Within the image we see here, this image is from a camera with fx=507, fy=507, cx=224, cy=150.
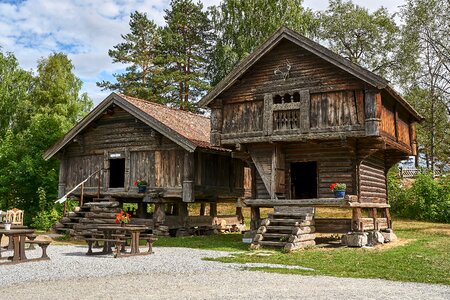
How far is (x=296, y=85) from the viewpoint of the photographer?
18656 millimetres

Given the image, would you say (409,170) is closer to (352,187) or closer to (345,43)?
(345,43)

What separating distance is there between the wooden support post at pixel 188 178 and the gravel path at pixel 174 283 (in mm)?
8324

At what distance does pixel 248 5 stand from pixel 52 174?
20200mm

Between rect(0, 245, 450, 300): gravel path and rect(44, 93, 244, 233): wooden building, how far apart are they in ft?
29.5

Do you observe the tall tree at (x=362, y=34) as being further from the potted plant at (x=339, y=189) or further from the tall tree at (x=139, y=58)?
the potted plant at (x=339, y=189)

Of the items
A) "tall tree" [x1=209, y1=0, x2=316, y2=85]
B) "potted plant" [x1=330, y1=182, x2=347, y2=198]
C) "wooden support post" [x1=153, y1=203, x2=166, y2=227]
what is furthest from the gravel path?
"tall tree" [x1=209, y1=0, x2=316, y2=85]

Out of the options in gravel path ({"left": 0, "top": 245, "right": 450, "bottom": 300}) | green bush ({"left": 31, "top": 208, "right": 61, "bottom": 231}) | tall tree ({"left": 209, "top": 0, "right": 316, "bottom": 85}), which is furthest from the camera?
tall tree ({"left": 209, "top": 0, "right": 316, "bottom": 85})

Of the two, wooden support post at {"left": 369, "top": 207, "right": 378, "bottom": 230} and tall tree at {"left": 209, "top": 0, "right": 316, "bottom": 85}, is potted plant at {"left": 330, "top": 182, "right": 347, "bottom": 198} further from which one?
tall tree at {"left": 209, "top": 0, "right": 316, "bottom": 85}

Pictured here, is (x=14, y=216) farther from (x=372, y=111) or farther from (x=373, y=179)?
(x=372, y=111)

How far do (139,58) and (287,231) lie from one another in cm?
2889

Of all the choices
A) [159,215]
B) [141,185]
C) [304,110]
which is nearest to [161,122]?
[141,185]

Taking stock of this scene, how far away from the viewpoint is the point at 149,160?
23.6 metres

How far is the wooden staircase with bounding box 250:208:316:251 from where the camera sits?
16394mm

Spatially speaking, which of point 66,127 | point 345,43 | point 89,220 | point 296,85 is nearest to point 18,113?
point 66,127
